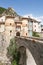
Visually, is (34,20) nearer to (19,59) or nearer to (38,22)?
(38,22)

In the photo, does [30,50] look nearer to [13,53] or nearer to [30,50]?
[30,50]

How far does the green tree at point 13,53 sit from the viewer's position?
851 inches

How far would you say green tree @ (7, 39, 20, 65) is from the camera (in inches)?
851

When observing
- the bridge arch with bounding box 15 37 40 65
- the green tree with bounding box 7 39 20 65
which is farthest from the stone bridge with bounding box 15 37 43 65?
the green tree with bounding box 7 39 20 65

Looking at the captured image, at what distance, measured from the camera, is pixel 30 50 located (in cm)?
1806

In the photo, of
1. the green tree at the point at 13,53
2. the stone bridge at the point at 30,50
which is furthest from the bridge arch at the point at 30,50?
the green tree at the point at 13,53

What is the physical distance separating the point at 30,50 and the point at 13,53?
399 cm

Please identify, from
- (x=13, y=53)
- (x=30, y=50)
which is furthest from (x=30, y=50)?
(x=13, y=53)

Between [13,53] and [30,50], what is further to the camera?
[13,53]

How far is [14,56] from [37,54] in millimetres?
5886

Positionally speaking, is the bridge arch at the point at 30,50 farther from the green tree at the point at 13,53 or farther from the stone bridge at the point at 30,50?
the green tree at the point at 13,53

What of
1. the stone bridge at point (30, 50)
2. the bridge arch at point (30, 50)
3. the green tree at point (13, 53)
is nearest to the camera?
the stone bridge at point (30, 50)

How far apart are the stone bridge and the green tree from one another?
17.8 inches

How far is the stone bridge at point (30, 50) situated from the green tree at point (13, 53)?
0.45 meters
